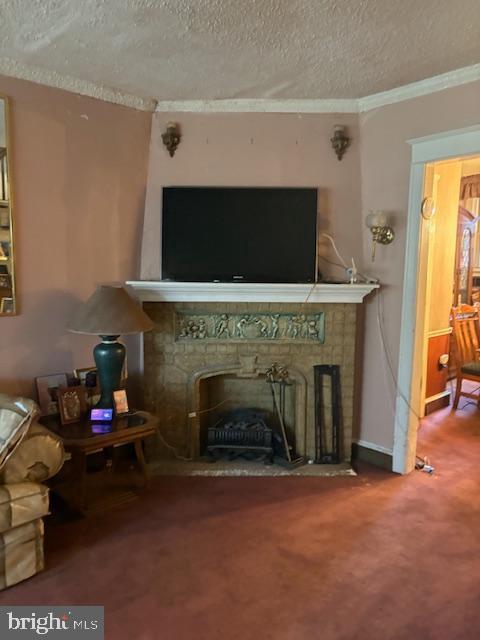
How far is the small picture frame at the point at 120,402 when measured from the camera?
2.88 metres

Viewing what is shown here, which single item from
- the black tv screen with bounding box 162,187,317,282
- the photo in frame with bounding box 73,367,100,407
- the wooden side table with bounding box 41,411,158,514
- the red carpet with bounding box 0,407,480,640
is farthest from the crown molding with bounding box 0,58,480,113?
the red carpet with bounding box 0,407,480,640

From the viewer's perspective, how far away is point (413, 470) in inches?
130

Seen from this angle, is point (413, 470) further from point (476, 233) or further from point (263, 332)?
point (476, 233)

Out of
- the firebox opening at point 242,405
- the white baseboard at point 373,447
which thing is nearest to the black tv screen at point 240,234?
the firebox opening at point 242,405

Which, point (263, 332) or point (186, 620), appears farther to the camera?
point (263, 332)

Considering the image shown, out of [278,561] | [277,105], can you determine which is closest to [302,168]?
[277,105]

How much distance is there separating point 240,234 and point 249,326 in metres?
0.63

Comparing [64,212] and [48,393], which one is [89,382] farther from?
[64,212]

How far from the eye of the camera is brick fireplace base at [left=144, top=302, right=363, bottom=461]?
128 inches

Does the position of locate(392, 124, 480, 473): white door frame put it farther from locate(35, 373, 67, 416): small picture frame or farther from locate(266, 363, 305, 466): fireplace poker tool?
locate(35, 373, 67, 416): small picture frame

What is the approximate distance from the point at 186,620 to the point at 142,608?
0.64ft

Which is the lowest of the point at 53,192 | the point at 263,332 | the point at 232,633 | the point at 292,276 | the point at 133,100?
the point at 232,633

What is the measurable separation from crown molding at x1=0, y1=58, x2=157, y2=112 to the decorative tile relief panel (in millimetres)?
1428

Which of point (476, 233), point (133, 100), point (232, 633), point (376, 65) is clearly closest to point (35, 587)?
point (232, 633)
